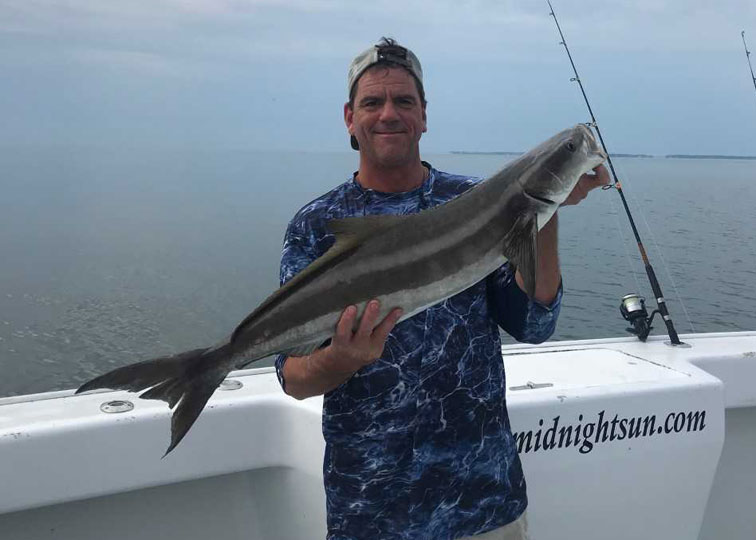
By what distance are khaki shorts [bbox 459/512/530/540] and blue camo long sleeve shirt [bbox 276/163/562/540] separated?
0.11 feet

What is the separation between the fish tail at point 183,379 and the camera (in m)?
2.16

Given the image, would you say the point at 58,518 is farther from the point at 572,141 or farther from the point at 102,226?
the point at 102,226

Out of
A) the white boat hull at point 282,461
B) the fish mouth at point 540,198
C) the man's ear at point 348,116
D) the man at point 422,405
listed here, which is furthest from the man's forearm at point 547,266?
the white boat hull at point 282,461

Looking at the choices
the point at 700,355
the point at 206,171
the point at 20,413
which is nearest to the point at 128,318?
the point at 20,413

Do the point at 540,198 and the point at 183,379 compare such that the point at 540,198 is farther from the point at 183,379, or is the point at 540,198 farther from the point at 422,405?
the point at 183,379

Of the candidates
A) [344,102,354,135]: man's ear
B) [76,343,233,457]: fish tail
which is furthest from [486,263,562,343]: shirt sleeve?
[76,343,233,457]: fish tail

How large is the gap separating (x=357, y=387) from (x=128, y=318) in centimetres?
1081

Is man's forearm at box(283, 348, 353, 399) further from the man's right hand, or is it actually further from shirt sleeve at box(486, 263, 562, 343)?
shirt sleeve at box(486, 263, 562, 343)

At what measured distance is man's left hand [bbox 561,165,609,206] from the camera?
235 centimetres

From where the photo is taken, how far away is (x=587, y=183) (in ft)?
7.79

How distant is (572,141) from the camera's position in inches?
89.6

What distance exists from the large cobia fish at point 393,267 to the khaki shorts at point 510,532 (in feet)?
3.23

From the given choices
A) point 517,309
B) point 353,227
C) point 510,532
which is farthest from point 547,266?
point 510,532

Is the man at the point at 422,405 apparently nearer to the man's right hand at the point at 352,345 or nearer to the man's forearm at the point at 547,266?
the man's forearm at the point at 547,266
